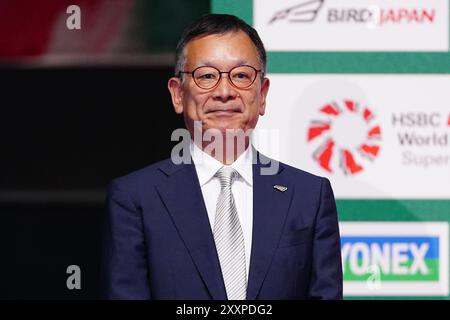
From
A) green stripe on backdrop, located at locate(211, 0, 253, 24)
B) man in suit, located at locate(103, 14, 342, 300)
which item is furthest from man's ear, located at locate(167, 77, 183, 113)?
green stripe on backdrop, located at locate(211, 0, 253, 24)

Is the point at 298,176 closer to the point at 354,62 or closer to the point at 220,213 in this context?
the point at 220,213

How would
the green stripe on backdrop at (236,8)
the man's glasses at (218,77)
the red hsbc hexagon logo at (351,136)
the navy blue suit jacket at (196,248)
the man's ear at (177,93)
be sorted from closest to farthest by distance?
Answer: the navy blue suit jacket at (196,248) → the man's glasses at (218,77) → the man's ear at (177,93) → the green stripe on backdrop at (236,8) → the red hsbc hexagon logo at (351,136)

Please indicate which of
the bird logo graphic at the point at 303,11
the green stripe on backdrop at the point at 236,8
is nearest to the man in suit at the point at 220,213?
the green stripe on backdrop at the point at 236,8

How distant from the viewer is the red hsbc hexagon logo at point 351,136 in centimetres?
480

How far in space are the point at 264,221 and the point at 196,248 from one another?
0.26 m

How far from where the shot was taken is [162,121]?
7230 mm

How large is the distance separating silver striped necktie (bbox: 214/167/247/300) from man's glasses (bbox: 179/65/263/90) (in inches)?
13.0

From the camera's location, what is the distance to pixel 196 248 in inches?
129

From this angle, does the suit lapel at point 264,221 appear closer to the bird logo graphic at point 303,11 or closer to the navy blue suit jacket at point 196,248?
the navy blue suit jacket at point 196,248

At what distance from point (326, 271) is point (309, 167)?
1541 millimetres

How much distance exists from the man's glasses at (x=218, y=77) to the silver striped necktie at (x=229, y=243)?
329 millimetres

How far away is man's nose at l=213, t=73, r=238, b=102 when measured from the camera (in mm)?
3295
